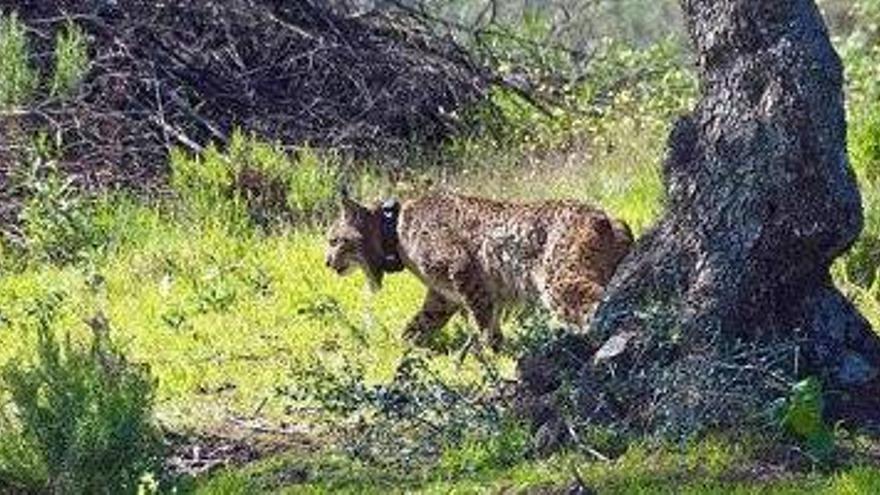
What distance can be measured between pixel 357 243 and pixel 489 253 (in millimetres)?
993

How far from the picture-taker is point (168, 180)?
46.5 ft

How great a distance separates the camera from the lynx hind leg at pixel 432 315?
10.0 m

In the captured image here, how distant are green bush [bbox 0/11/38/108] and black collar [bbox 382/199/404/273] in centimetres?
443

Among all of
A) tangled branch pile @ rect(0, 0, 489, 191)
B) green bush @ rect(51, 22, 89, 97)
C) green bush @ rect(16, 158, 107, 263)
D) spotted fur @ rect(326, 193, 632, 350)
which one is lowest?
spotted fur @ rect(326, 193, 632, 350)

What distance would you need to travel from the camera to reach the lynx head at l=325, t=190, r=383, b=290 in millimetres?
10531

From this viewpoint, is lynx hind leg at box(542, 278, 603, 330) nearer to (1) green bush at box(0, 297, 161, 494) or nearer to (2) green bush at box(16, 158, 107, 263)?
(1) green bush at box(0, 297, 161, 494)

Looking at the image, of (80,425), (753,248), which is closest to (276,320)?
(80,425)

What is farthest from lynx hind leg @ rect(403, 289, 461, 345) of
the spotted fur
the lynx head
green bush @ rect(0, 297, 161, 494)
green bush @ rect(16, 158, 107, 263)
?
green bush @ rect(16, 158, 107, 263)

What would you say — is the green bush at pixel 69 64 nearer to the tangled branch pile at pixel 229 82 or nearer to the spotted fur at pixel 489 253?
the tangled branch pile at pixel 229 82

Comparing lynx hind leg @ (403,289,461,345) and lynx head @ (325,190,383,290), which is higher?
lynx head @ (325,190,383,290)

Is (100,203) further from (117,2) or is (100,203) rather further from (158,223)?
(117,2)

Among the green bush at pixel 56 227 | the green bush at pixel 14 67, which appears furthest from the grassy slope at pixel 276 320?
the green bush at pixel 14 67

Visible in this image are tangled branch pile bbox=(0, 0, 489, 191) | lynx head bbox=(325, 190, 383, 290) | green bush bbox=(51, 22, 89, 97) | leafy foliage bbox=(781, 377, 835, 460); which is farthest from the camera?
tangled branch pile bbox=(0, 0, 489, 191)

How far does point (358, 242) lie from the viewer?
10.6 m
